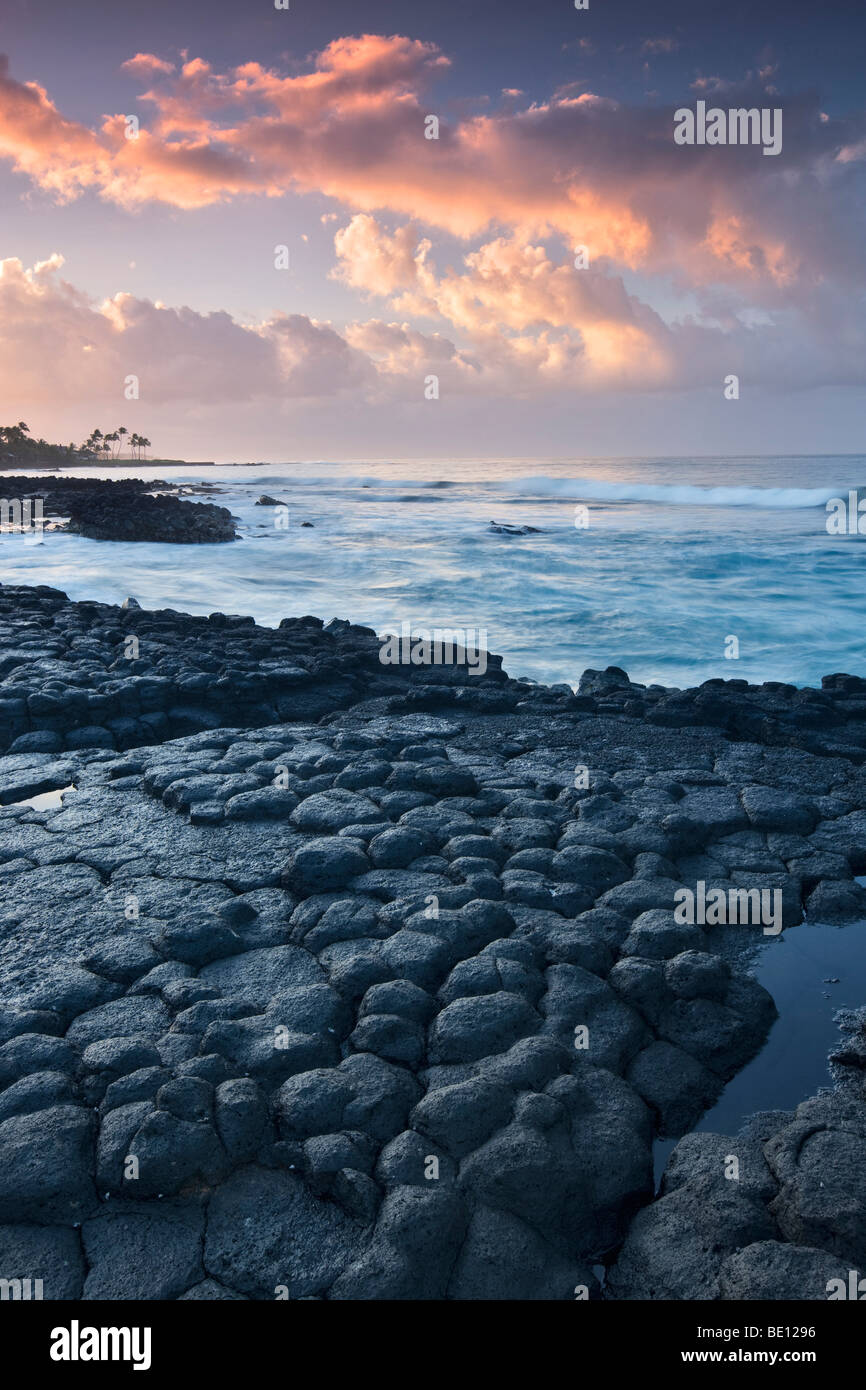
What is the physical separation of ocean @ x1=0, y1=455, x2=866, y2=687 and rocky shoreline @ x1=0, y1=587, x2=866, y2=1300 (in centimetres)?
811

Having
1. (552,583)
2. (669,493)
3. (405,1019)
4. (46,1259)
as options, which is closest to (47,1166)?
(46,1259)

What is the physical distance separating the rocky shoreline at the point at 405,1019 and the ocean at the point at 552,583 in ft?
26.6

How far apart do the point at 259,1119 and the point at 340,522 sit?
4034cm

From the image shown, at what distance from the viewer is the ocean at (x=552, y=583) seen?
1688 cm

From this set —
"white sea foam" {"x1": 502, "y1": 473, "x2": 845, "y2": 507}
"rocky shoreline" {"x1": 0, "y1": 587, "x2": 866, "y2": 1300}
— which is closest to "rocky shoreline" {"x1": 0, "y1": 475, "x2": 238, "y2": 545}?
"rocky shoreline" {"x1": 0, "y1": 587, "x2": 866, "y2": 1300}

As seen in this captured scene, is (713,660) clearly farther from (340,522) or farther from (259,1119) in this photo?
(340,522)

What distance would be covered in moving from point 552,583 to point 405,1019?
793 inches

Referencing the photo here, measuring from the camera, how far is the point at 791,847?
6215 mm

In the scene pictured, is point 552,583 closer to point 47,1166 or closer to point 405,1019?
point 405,1019

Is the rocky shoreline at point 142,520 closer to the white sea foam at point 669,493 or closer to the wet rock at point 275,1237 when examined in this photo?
the wet rock at point 275,1237

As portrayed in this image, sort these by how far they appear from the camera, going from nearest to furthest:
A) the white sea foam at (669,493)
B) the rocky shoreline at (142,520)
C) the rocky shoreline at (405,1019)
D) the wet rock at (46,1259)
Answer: the wet rock at (46,1259) < the rocky shoreline at (405,1019) < the rocky shoreline at (142,520) < the white sea foam at (669,493)

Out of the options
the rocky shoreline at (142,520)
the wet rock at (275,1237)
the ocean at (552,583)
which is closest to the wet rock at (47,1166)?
the wet rock at (275,1237)

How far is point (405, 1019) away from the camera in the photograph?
413 centimetres
